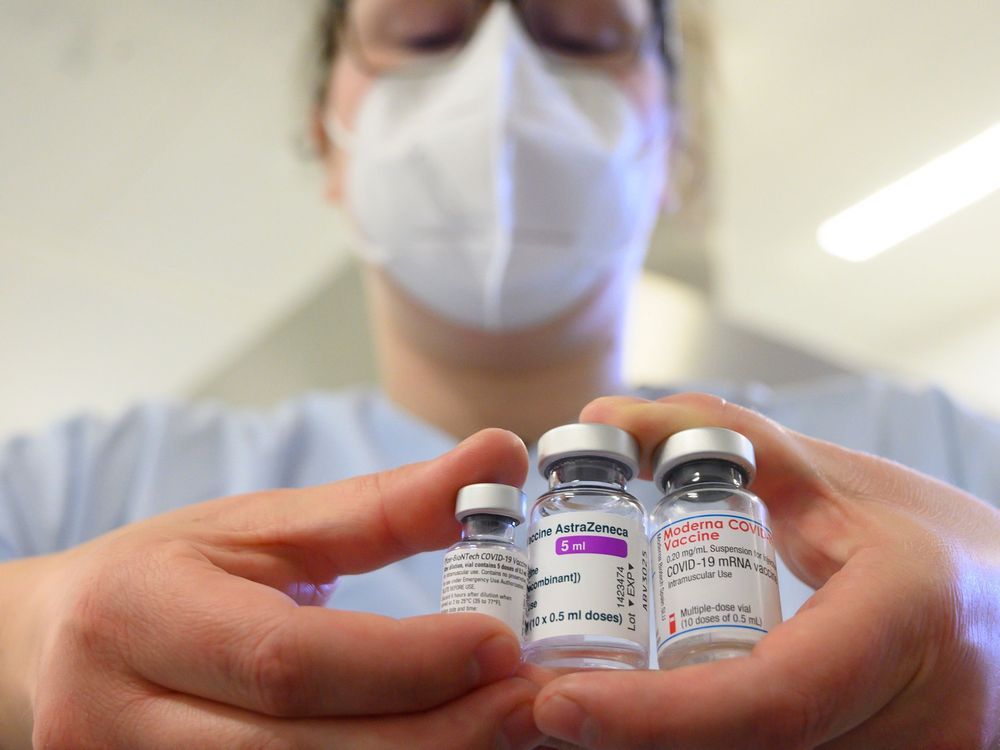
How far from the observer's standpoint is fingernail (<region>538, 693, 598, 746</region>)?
13.4 inches

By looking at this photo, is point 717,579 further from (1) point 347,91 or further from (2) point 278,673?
(1) point 347,91

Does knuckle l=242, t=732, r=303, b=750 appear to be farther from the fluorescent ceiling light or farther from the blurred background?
the fluorescent ceiling light

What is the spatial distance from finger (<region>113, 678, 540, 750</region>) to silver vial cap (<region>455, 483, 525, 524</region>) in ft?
0.29

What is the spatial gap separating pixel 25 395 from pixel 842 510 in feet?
6.93

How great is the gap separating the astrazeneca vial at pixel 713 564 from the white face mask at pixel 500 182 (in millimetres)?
527

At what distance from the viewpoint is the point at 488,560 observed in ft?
1.36

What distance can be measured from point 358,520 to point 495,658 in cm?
11

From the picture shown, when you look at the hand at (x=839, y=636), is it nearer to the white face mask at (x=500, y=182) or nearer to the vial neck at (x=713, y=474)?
the vial neck at (x=713, y=474)

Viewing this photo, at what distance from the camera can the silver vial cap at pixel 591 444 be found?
0.44 m

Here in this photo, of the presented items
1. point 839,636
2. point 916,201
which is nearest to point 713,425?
point 839,636

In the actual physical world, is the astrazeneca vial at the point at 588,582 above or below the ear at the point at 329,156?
below

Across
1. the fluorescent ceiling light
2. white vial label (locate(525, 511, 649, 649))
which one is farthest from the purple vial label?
the fluorescent ceiling light

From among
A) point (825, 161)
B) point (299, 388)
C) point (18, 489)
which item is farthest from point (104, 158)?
point (825, 161)

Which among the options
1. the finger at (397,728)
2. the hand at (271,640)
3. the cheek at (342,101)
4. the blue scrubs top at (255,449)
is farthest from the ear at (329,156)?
the finger at (397,728)
